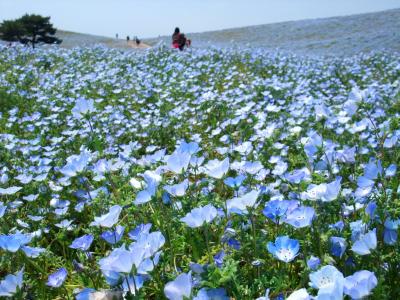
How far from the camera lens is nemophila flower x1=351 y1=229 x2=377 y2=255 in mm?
1424

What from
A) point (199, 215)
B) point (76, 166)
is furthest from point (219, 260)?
point (76, 166)

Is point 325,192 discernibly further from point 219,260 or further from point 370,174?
point 219,260

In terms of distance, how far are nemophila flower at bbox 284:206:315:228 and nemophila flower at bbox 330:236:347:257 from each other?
11cm

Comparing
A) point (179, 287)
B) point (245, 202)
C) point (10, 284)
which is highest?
point (245, 202)

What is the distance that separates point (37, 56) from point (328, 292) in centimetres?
1126

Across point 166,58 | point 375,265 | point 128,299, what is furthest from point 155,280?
point 166,58

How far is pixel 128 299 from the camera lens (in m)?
1.43

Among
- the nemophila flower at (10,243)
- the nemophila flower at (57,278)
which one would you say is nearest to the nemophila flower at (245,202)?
the nemophila flower at (57,278)

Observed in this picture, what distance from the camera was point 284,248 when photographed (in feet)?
5.22

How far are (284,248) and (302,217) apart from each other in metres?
0.13

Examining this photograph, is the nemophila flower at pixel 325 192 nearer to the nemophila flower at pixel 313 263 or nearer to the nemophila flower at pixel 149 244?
the nemophila flower at pixel 313 263

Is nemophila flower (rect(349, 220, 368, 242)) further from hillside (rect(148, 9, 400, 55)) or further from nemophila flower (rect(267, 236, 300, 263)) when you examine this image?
hillside (rect(148, 9, 400, 55))

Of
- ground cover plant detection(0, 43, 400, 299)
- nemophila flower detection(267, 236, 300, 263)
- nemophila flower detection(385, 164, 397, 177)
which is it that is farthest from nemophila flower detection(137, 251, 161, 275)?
nemophila flower detection(385, 164, 397, 177)

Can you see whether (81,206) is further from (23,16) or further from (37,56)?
(23,16)
